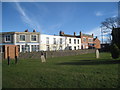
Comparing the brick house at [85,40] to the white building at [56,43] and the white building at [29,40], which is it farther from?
the white building at [29,40]

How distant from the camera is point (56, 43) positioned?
4675 cm

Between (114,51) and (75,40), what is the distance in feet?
134

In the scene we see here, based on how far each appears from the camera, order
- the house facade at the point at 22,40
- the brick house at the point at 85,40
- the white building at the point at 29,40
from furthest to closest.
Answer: the brick house at the point at 85,40 < the white building at the point at 29,40 < the house facade at the point at 22,40

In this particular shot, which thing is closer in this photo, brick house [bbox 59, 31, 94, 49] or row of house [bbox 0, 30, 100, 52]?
row of house [bbox 0, 30, 100, 52]

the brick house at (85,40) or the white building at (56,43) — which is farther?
the brick house at (85,40)

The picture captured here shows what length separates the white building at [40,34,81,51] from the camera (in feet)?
138

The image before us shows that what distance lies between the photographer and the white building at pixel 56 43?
4209cm

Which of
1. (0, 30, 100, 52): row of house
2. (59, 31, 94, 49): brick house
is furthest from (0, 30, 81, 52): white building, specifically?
(59, 31, 94, 49): brick house

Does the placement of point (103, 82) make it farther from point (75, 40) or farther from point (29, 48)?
point (75, 40)

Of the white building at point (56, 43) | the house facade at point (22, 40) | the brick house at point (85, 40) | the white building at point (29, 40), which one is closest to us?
the house facade at point (22, 40)

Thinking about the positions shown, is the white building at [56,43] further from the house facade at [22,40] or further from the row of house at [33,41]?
the house facade at [22,40]

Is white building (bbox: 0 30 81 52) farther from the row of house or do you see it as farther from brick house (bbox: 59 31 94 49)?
brick house (bbox: 59 31 94 49)

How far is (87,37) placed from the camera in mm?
64750

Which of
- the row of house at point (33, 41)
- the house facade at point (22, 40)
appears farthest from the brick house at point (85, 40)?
the house facade at point (22, 40)
